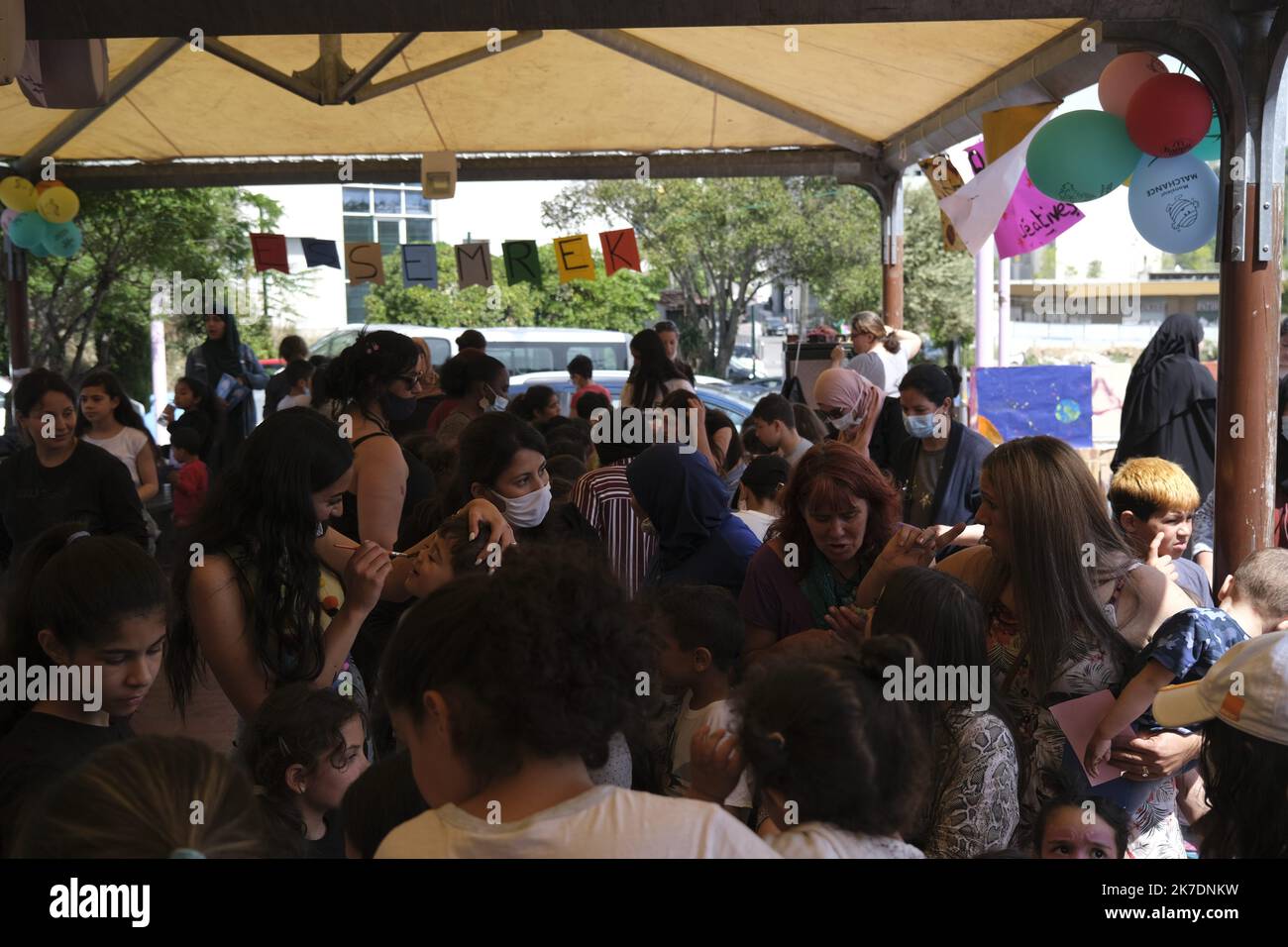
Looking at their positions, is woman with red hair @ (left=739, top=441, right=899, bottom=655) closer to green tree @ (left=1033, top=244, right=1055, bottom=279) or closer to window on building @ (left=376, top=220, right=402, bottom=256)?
window on building @ (left=376, top=220, right=402, bottom=256)

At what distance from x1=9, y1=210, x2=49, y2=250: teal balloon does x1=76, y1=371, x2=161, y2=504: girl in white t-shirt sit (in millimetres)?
4322

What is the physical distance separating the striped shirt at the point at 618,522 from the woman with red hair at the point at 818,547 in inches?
31.7

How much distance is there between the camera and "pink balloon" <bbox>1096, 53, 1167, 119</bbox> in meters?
5.08

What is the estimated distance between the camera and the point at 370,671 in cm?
363

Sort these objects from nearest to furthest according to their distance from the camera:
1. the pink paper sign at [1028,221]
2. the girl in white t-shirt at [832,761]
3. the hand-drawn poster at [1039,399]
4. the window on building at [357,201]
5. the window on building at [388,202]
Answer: the girl in white t-shirt at [832,761] → the pink paper sign at [1028,221] → the hand-drawn poster at [1039,399] → the window on building at [357,201] → the window on building at [388,202]

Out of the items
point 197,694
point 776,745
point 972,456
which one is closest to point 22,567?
point 776,745

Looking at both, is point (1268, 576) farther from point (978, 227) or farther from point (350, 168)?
point (350, 168)

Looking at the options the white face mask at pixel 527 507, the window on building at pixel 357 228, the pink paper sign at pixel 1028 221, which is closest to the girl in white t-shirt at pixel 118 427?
the white face mask at pixel 527 507

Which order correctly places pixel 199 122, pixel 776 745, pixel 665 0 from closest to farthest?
A: pixel 776 745
pixel 665 0
pixel 199 122

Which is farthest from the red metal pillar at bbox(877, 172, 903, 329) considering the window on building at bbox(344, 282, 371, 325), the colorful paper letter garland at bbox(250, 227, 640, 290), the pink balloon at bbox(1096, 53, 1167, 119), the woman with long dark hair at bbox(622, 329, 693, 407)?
the window on building at bbox(344, 282, 371, 325)

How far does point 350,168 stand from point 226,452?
257cm

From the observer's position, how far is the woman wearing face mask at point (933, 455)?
5242 millimetres

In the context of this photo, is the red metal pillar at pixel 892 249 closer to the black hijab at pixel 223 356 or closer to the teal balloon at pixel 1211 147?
the teal balloon at pixel 1211 147
